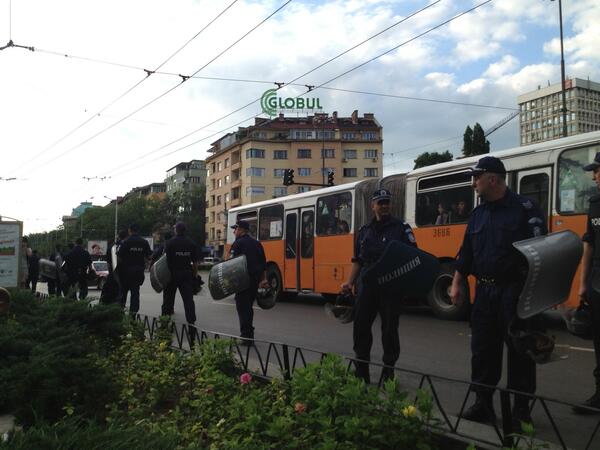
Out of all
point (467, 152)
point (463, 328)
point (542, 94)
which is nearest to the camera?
point (463, 328)

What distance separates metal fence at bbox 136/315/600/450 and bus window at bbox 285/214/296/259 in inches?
381

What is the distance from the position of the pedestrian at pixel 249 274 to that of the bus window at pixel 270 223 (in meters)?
8.68

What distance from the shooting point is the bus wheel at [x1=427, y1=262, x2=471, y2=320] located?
36.4 feet

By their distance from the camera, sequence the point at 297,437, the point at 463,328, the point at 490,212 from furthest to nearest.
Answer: the point at 463,328 → the point at 490,212 → the point at 297,437

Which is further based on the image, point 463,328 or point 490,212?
point 463,328

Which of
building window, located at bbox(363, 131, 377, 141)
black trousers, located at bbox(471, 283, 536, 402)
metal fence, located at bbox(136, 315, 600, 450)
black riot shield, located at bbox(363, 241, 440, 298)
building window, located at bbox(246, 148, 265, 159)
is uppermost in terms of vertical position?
building window, located at bbox(363, 131, 377, 141)

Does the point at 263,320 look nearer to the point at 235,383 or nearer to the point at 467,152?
the point at 235,383

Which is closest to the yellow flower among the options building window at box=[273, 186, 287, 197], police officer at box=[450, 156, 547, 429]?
police officer at box=[450, 156, 547, 429]

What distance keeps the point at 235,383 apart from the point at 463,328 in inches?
261

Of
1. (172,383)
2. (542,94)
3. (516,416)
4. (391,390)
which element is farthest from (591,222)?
(542,94)

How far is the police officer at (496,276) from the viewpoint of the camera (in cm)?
384

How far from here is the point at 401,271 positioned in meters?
5.01

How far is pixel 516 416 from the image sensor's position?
3576mm

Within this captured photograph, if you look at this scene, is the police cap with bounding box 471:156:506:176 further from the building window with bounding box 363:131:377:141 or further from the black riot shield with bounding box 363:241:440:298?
the building window with bounding box 363:131:377:141
